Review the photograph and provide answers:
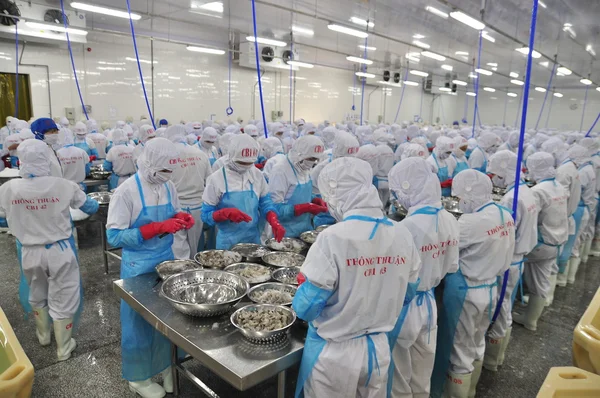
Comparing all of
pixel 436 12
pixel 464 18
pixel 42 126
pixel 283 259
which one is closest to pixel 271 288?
pixel 283 259

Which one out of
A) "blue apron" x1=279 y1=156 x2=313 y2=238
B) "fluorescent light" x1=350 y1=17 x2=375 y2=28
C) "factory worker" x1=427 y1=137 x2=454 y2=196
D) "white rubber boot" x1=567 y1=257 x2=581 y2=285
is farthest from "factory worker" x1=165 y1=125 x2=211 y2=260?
"fluorescent light" x1=350 y1=17 x2=375 y2=28

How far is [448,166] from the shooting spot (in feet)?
21.3

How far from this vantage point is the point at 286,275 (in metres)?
2.70

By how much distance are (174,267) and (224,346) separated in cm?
92

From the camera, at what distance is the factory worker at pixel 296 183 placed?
12.5ft

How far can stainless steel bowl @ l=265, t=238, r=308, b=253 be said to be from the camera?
3.23 meters

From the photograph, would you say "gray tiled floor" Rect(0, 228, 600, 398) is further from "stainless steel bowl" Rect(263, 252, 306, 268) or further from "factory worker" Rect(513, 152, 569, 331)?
"stainless steel bowl" Rect(263, 252, 306, 268)

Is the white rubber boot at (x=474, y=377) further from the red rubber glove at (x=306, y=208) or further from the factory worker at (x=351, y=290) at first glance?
the red rubber glove at (x=306, y=208)

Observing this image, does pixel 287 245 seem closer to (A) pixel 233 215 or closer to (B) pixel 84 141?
(A) pixel 233 215

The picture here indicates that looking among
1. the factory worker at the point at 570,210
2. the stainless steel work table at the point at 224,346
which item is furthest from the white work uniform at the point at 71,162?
the factory worker at the point at 570,210

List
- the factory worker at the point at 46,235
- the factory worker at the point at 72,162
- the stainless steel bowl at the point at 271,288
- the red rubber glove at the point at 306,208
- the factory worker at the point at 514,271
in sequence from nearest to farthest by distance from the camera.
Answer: the stainless steel bowl at the point at 271,288 < the factory worker at the point at 46,235 < the factory worker at the point at 514,271 < the red rubber glove at the point at 306,208 < the factory worker at the point at 72,162

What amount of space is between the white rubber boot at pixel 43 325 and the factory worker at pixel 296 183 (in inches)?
84.4

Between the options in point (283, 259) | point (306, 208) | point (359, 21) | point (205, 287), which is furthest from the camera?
point (359, 21)

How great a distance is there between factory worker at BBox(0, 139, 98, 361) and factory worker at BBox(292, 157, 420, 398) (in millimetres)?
2269
